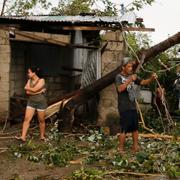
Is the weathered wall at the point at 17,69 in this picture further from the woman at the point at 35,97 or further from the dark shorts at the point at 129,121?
the dark shorts at the point at 129,121

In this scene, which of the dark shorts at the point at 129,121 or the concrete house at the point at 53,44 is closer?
the dark shorts at the point at 129,121

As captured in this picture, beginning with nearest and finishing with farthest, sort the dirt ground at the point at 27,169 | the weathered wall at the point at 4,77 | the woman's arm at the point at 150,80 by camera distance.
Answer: the dirt ground at the point at 27,169 < the woman's arm at the point at 150,80 < the weathered wall at the point at 4,77

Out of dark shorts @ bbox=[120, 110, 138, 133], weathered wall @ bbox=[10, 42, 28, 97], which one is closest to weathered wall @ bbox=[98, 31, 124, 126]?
dark shorts @ bbox=[120, 110, 138, 133]

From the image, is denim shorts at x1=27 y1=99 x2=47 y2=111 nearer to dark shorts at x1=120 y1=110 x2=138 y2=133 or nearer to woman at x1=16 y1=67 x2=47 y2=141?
woman at x1=16 y1=67 x2=47 y2=141

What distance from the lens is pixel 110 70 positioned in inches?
440

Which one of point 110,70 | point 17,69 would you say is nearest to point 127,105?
point 110,70

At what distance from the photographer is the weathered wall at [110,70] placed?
36.3 feet

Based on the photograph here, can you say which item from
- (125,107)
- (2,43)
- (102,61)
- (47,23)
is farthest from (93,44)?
(125,107)

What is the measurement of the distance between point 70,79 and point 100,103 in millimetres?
3271

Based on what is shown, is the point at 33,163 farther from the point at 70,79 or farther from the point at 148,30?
the point at 70,79

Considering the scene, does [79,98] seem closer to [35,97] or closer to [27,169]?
[35,97]

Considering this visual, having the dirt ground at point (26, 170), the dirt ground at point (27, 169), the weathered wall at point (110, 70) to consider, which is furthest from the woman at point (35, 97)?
the weathered wall at point (110, 70)

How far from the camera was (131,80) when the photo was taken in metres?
8.33

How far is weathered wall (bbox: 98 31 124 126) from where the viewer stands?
11.1 metres
